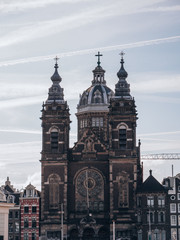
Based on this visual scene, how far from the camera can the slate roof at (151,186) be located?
413 ft

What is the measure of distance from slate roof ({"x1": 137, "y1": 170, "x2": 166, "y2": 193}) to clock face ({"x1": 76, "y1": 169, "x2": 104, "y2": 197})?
7.25 meters

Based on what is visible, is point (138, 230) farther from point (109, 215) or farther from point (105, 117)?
point (105, 117)

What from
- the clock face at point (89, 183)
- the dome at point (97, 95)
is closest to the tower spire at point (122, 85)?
the dome at point (97, 95)

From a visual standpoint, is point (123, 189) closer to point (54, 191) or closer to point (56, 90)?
point (54, 191)

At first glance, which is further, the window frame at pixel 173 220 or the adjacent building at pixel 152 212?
the window frame at pixel 173 220

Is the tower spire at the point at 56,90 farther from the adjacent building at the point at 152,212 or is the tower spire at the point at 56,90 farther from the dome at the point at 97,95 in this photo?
the adjacent building at the point at 152,212

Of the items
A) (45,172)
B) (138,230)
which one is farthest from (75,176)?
(138,230)

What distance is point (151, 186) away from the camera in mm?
127312

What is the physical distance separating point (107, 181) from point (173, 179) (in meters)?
14.5

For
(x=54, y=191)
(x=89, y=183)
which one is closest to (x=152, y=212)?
(x=89, y=183)

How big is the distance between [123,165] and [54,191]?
1305 cm

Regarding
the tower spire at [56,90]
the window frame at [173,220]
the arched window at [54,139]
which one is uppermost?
the tower spire at [56,90]

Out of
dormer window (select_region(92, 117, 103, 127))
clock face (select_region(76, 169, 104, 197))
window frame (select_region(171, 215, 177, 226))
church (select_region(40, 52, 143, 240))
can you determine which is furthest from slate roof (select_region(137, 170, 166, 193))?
dormer window (select_region(92, 117, 103, 127))

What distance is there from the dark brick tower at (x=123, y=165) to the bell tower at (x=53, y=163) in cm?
862
